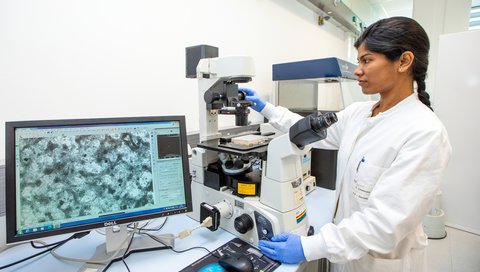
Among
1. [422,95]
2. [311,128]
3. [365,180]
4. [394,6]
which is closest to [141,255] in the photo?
[311,128]

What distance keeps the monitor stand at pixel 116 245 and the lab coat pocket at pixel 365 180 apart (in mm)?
670

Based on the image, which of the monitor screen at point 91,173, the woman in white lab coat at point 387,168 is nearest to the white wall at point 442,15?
the woman in white lab coat at point 387,168

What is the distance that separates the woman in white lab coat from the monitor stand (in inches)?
14.3

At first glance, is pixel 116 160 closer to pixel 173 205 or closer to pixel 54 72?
pixel 173 205

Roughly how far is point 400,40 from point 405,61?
72 mm

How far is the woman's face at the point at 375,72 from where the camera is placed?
859 millimetres

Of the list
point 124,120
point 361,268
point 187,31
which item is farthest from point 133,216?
point 187,31

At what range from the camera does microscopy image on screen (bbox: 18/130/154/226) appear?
0.67 meters

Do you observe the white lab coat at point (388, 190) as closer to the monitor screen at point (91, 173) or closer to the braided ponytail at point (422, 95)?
the braided ponytail at point (422, 95)

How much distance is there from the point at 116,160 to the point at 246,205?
45cm

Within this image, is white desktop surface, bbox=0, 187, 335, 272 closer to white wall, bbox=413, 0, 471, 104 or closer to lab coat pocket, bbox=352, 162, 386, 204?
lab coat pocket, bbox=352, 162, 386, 204

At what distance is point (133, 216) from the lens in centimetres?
77

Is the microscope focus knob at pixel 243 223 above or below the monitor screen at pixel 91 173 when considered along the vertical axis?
below

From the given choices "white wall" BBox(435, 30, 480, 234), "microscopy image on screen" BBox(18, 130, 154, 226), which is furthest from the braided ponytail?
"white wall" BBox(435, 30, 480, 234)
